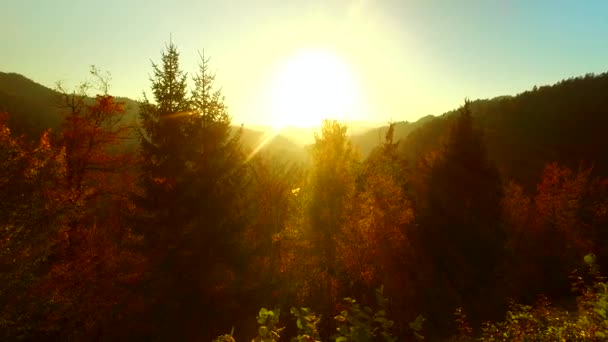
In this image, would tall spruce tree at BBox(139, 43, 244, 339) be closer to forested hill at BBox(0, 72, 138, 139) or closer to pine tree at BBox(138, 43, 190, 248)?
pine tree at BBox(138, 43, 190, 248)

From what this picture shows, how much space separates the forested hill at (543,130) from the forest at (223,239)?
208 ft

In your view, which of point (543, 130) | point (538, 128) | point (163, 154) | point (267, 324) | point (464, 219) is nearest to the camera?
point (267, 324)

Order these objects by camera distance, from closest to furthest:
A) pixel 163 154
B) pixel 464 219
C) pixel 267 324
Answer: pixel 267 324 → pixel 163 154 → pixel 464 219

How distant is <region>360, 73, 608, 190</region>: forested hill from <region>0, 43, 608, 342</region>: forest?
63.4 metres

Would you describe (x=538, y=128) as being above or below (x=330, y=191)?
above

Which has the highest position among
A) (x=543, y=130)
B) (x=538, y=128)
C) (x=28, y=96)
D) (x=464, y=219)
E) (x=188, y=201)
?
(x=28, y=96)

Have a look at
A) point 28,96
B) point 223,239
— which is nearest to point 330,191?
point 223,239

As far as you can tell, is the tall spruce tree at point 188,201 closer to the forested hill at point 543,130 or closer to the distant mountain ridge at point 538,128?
the distant mountain ridge at point 538,128

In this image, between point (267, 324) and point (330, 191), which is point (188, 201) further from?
point (267, 324)

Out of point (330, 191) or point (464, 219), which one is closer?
point (330, 191)

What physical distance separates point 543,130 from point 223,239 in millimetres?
114625

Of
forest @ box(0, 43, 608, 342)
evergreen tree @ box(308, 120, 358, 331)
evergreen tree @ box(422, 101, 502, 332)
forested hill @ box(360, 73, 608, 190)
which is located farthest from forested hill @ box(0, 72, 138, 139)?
evergreen tree @ box(308, 120, 358, 331)

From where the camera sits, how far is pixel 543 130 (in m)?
106

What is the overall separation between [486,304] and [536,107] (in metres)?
111
